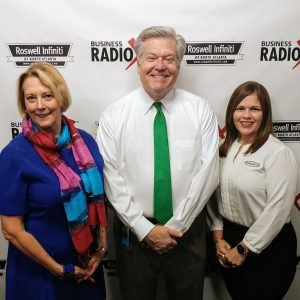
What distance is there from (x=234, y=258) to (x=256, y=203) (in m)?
0.31

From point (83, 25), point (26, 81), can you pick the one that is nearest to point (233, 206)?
point (26, 81)

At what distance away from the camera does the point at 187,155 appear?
1.75m

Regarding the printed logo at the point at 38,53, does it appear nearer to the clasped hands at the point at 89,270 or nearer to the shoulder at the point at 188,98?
the shoulder at the point at 188,98

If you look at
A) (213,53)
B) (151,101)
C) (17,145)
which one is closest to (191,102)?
(151,101)

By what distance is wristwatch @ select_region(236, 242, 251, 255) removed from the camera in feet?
5.71

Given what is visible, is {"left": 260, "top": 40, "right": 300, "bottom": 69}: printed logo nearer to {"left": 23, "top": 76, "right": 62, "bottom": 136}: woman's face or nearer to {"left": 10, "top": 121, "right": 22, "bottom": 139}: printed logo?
{"left": 23, "top": 76, "right": 62, "bottom": 136}: woman's face

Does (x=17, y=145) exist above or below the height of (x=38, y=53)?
below

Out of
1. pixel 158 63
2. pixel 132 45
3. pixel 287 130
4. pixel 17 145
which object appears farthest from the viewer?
pixel 287 130

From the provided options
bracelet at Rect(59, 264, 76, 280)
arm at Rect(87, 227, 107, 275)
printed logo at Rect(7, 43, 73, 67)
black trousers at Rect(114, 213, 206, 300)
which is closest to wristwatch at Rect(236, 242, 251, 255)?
black trousers at Rect(114, 213, 206, 300)

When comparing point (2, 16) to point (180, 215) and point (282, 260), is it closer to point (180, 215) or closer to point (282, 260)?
point (180, 215)

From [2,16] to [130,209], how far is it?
136cm

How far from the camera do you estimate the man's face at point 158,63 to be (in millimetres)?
1666

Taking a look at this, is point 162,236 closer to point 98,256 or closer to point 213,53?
point 98,256

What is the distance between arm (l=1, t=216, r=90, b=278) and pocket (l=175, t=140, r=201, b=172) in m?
0.74
